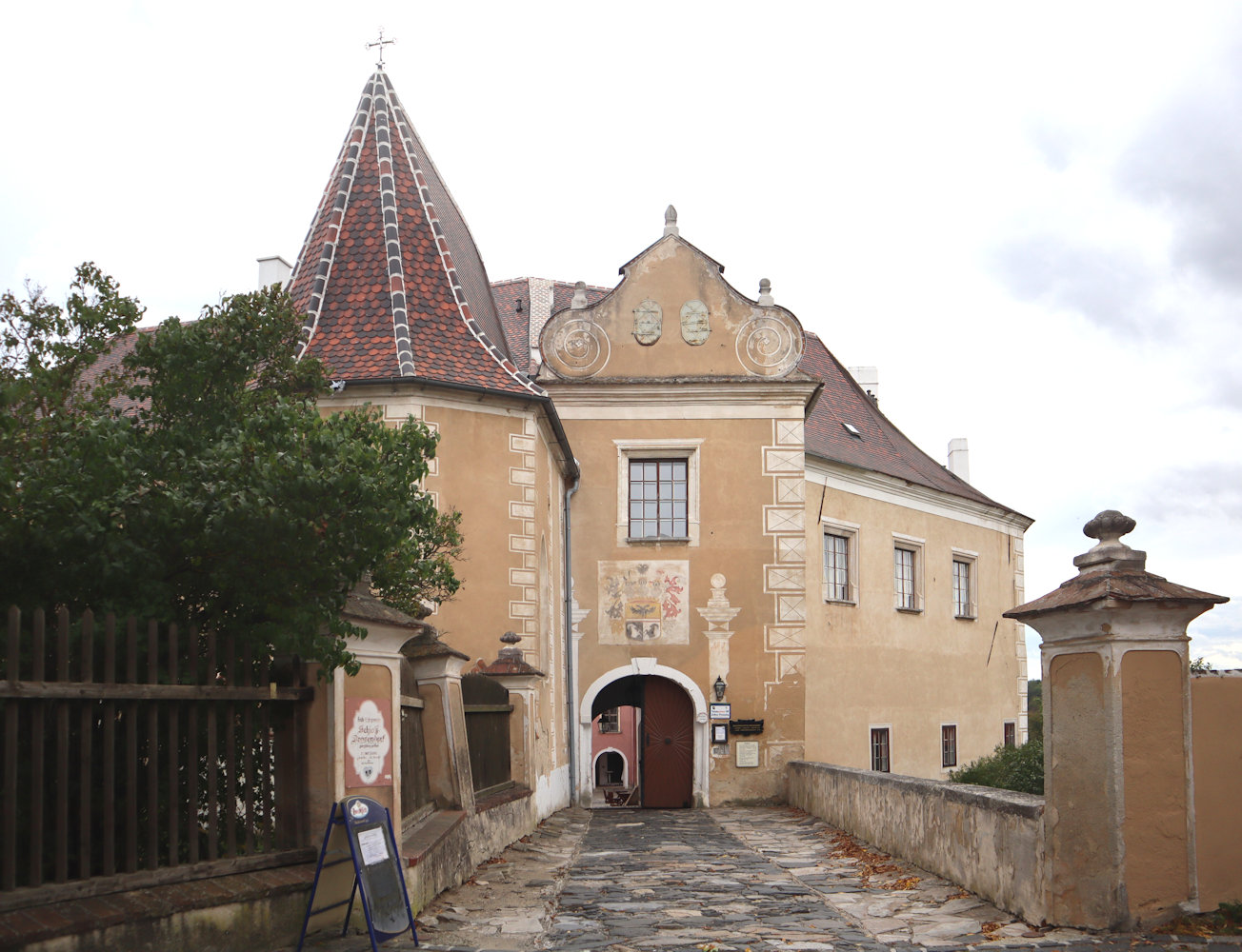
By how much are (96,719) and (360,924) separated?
7.28 feet

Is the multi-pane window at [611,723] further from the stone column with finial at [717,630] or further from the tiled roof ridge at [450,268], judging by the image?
the tiled roof ridge at [450,268]

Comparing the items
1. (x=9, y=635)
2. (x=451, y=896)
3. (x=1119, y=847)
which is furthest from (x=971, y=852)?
(x=9, y=635)

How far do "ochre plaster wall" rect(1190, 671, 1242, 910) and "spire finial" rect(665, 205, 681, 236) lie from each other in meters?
16.1

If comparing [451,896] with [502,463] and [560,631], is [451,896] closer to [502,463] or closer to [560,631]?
[502,463]

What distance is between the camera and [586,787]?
71.1 feet

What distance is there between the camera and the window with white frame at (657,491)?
863 inches

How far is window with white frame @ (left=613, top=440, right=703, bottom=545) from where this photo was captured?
71.9 ft

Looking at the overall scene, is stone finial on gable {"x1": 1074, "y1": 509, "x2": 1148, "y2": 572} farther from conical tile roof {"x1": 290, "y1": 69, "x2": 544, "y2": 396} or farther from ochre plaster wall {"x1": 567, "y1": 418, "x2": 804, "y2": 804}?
ochre plaster wall {"x1": 567, "y1": 418, "x2": 804, "y2": 804}

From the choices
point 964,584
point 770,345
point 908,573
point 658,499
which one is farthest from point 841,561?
point 964,584

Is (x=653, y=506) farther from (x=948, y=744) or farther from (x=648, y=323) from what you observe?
(x=948, y=744)

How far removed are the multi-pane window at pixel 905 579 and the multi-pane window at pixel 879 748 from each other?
8.67ft

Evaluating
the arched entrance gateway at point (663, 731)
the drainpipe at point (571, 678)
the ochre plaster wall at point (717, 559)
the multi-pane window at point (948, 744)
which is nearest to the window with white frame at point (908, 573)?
the multi-pane window at point (948, 744)

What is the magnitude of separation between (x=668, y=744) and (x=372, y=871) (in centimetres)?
1463

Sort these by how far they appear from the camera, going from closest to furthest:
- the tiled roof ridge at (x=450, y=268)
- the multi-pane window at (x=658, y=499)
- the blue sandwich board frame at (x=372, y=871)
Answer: the blue sandwich board frame at (x=372, y=871) → the tiled roof ridge at (x=450, y=268) → the multi-pane window at (x=658, y=499)
